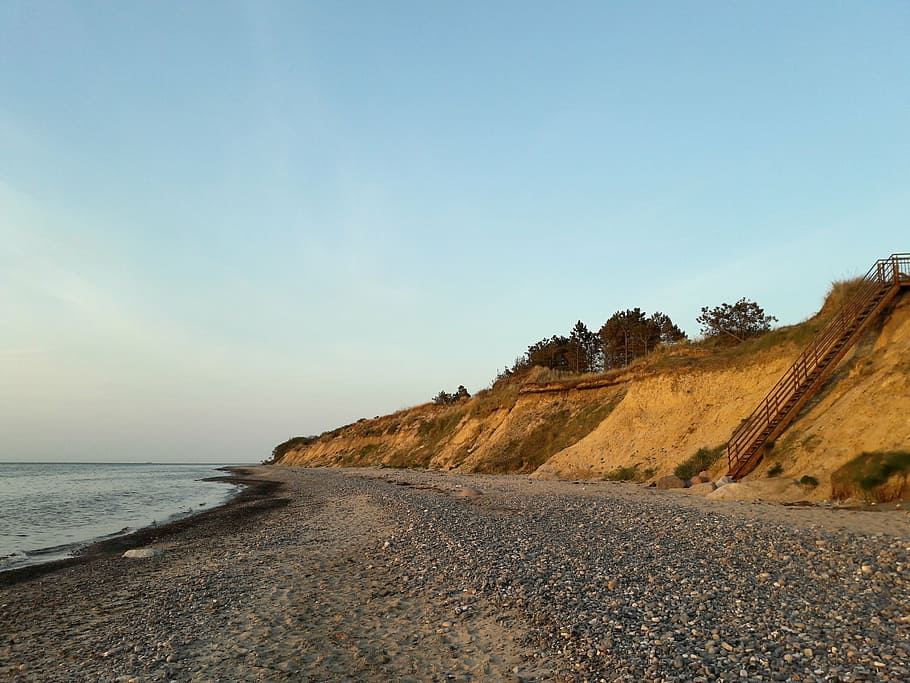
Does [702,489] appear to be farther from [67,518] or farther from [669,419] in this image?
[67,518]

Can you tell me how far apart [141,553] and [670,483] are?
20.7 m

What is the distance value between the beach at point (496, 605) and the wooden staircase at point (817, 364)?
7.36 metres

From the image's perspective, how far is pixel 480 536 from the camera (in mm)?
14172

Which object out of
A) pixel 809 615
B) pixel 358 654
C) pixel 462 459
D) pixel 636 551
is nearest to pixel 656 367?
pixel 462 459

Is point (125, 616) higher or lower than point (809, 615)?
lower

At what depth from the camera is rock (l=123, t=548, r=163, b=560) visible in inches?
595

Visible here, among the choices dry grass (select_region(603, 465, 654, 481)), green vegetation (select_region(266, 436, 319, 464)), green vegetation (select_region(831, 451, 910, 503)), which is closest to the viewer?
green vegetation (select_region(831, 451, 910, 503))

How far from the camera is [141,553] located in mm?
15422

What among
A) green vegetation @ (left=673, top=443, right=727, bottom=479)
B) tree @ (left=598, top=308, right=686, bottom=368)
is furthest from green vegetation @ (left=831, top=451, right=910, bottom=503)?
tree @ (left=598, top=308, right=686, bottom=368)

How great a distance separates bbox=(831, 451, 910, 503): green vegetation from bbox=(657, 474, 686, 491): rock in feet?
24.6

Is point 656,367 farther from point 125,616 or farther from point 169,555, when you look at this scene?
point 125,616

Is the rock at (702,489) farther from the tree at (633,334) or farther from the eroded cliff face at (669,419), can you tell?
the tree at (633,334)

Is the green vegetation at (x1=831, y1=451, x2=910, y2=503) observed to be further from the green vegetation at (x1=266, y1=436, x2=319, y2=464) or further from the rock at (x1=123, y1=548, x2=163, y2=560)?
the green vegetation at (x1=266, y1=436, x2=319, y2=464)

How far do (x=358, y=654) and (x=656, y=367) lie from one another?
31.6 meters
